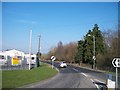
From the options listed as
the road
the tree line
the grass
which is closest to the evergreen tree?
the tree line

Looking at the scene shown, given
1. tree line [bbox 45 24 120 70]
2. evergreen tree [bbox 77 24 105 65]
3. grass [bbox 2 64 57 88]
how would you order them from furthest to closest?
evergreen tree [bbox 77 24 105 65] → tree line [bbox 45 24 120 70] → grass [bbox 2 64 57 88]

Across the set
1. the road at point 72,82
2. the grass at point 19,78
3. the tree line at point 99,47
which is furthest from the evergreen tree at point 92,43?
the road at point 72,82

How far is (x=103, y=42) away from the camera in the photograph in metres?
71.1

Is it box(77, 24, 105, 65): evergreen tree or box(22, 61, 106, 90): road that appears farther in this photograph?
box(77, 24, 105, 65): evergreen tree

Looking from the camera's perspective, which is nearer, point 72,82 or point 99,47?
point 72,82

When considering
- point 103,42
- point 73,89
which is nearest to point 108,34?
point 103,42

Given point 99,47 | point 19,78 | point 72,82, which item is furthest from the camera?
point 99,47

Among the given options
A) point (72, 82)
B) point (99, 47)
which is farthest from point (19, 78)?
point (99, 47)

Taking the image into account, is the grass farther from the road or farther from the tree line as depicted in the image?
the tree line

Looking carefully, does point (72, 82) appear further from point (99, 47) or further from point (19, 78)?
Answer: point (99, 47)

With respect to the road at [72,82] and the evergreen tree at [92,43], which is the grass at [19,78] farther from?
the evergreen tree at [92,43]

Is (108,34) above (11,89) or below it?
above

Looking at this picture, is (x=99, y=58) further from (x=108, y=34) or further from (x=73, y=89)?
(x=73, y=89)

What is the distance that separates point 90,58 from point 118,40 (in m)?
23.6
